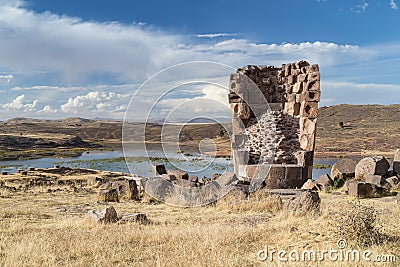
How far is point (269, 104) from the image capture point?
17625mm

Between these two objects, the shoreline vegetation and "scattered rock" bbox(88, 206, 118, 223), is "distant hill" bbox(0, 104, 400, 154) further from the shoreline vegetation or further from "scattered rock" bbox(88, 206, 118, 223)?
"scattered rock" bbox(88, 206, 118, 223)

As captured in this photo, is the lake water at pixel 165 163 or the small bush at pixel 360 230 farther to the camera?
the lake water at pixel 165 163

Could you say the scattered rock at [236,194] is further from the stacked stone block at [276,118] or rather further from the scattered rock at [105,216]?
the scattered rock at [105,216]

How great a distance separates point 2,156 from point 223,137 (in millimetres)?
28418

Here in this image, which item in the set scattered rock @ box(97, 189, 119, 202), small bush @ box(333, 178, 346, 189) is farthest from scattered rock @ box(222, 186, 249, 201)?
small bush @ box(333, 178, 346, 189)

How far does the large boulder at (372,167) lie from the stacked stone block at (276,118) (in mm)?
1868

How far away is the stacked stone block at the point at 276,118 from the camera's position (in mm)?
15885

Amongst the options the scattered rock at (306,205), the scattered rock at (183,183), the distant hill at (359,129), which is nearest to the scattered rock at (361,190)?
the scattered rock at (306,205)

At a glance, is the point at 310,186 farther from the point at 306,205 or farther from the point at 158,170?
the point at 158,170

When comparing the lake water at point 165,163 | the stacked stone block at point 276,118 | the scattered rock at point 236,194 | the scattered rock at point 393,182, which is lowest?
the lake water at point 165,163

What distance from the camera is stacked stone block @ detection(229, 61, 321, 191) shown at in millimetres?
15885

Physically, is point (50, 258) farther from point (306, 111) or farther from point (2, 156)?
point (2, 156)

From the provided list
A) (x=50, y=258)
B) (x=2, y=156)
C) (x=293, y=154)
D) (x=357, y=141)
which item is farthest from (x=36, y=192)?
(x=357, y=141)

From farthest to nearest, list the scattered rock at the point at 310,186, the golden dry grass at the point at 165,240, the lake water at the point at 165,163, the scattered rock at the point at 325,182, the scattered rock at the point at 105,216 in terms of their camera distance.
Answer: the lake water at the point at 165,163, the scattered rock at the point at 325,182, the scattered rock at the point at 310,186, the scattered rock at the point at 105,216, the golden dry grass at the point at 165,240
